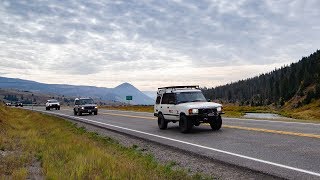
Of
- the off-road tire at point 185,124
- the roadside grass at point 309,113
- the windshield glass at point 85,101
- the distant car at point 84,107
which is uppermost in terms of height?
the windshield glass at point 85,101

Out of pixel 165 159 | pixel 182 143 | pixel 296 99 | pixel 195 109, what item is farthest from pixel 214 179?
pixel 296 99

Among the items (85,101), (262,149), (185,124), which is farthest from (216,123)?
(85,101)

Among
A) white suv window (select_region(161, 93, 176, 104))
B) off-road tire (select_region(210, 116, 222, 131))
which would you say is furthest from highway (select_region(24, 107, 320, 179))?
white suv window (select_region(161, 93, 176, 104))

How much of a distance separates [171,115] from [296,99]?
13315cm

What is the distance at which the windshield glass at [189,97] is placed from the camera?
61.2ft

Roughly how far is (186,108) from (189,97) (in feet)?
5.69

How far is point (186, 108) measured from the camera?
56.4ft

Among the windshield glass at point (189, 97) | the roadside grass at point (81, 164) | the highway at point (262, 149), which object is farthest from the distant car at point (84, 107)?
the roadside grass at point (81, 164)

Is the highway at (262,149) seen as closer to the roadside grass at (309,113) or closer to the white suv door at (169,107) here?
the white suv door at (169,107)

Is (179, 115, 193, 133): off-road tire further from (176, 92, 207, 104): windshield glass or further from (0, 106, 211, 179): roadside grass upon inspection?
(0, 106, 211, 179): roadside grass

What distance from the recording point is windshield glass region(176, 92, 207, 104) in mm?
18656

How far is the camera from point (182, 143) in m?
14.4

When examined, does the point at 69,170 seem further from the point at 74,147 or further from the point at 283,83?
the point at 283,83

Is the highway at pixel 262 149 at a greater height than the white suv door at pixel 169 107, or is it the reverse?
the white suv door at pixel 169 107
